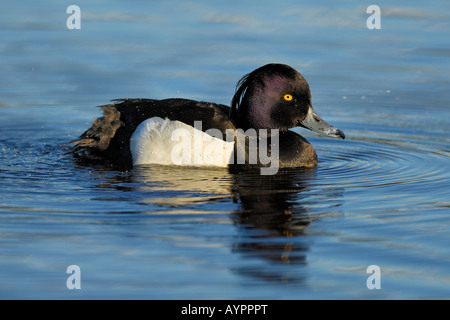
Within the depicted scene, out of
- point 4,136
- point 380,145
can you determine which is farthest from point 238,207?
point 4,136

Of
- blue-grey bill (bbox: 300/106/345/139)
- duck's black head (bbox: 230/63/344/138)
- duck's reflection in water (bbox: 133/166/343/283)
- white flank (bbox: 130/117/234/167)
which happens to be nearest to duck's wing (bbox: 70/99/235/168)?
white flank (bbox: 130/117/234/167)

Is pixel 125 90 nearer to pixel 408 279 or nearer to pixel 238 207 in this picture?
pixel 238 207


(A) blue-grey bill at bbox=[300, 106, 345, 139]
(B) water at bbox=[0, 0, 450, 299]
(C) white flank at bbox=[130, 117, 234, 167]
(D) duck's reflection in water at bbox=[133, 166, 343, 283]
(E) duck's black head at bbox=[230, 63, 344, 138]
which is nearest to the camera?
(B) water at bbox=[0, 0, 450, 299]

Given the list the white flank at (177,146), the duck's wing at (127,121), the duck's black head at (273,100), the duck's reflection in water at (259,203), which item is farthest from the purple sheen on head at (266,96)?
the duck's reflection in water at (259,203)

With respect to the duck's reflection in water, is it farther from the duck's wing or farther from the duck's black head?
the duck's black head

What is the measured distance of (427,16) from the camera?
1261cm

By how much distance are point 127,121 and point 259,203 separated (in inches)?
75.7

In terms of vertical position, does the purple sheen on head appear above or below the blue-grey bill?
above

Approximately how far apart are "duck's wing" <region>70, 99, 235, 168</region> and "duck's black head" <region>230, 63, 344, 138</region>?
0.69 feet

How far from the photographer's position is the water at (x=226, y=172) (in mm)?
5453

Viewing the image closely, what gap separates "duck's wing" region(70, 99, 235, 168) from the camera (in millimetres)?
8031

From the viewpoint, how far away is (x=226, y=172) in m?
7.95

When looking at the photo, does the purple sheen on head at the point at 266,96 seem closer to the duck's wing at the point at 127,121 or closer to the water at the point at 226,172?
the duck's wing at the point at 127,121

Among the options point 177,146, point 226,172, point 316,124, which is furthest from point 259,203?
point 316,124
